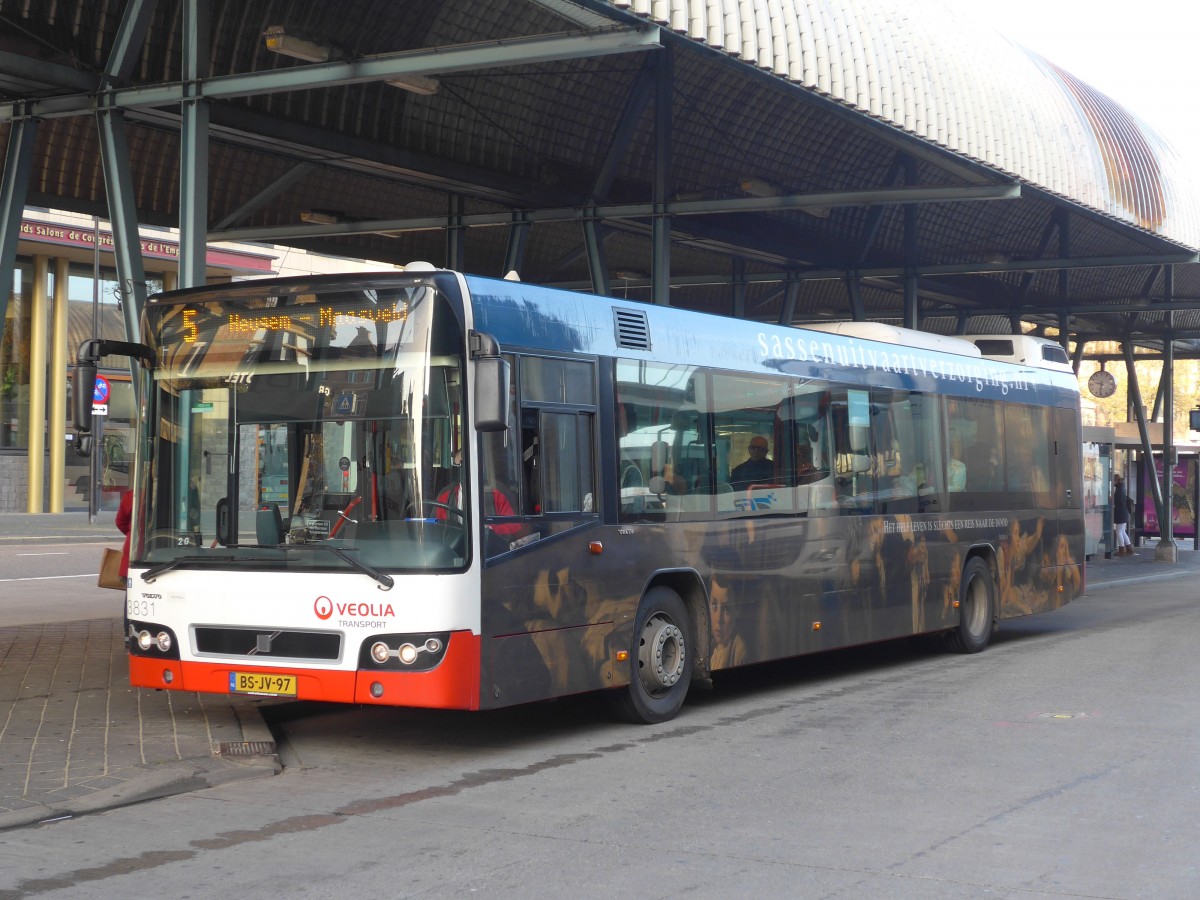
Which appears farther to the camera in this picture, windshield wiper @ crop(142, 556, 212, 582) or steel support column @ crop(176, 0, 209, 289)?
steel support column @ crop(176, 0, 209, 289)

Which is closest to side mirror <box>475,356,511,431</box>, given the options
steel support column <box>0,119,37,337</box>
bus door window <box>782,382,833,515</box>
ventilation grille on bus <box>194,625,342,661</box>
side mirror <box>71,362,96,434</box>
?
Result: ventilation grille on bus <box>194,625,342,661</box>

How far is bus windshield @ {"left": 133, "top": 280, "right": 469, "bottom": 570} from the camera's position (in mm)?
8461

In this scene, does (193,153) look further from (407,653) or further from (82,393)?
(407,653)

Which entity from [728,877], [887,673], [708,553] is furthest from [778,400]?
[728,877]

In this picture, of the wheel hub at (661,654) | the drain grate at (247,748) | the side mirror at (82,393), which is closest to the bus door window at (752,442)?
the wheel hub at (661,654)

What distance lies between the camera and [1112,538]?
34.1 meters

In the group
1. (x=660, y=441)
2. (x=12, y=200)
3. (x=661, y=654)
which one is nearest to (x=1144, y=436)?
(x=660, y=441)

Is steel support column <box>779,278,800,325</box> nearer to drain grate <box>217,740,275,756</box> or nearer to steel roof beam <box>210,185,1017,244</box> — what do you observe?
steel roof beam <box>210,185,1017,244</box>

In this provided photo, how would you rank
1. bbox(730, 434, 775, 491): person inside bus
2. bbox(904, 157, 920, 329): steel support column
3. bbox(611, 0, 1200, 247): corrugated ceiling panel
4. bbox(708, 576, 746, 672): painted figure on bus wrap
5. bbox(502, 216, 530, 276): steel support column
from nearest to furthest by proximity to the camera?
bbox(708, 576, 746, 672): painted figure on bus wrap → bbox(730, 434, 775, 491): person inside bus → bbox(611, 0, 1200, 247): corrugated ceiling panel → bbox(502, 216, 530, 276): steel support column → bbox(904, 157, 920, 329): steel support column

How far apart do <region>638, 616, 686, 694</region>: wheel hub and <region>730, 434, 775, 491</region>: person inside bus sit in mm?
1313

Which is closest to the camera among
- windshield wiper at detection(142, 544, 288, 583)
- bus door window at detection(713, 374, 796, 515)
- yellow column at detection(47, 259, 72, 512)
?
windshield wiper at detection(142, 544, 288, 583)

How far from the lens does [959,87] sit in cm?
1697

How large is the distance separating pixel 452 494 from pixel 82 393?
2388 millimetres

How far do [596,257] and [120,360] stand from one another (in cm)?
2831
